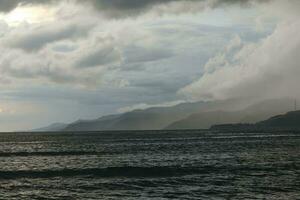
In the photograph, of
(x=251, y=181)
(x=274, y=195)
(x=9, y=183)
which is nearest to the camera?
(x=274, y=195)

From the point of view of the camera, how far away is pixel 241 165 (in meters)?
68.2

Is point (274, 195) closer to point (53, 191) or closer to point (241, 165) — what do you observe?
point (53, 191)

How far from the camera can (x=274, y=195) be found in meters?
40.2

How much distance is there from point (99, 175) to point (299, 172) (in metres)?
25.1

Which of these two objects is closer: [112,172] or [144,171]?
[112,172]

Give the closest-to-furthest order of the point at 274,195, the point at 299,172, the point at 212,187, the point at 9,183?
the point at 274,195 → the point at 212,187 → the point at 9,183 → the point at 299,172

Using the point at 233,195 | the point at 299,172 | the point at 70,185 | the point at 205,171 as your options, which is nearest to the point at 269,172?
the point at 299,172

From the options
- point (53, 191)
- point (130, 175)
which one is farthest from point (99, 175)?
point (53, 191)

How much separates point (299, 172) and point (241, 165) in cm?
1179

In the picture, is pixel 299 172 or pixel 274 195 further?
pixel 299 172

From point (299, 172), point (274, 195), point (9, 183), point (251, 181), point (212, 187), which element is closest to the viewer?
point (274, 195)

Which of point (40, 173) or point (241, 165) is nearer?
point (40, 173)

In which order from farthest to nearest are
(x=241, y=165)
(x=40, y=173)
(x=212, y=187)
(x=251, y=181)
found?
(x=241, y=165) < (x=40, y=173) < (x=251, y=181) < (x=212, y=187)

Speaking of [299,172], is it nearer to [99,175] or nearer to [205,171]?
[205,171]
